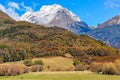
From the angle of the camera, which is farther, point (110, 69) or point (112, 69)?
point (110, 69)

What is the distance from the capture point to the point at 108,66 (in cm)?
6769

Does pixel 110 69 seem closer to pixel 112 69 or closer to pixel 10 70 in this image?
pixel 112 69

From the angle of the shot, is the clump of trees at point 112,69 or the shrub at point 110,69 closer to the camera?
the clump of trees at point 112,69

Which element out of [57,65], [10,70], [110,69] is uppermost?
[57,65]

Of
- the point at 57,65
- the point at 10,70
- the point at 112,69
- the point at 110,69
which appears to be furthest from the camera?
the point at 57,65

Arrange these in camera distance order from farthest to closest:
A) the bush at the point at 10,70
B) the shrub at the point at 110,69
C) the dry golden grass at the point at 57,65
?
the dry golden grass at the point at 57,65, the shrub at the point at 110,69, the bush at the point at 10,70

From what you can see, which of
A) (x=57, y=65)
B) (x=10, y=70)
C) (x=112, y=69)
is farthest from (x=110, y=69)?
(x=57, y=65)

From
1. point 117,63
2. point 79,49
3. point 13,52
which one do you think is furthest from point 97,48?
point 117,63

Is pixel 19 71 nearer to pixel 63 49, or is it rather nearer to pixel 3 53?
pixel 3 53

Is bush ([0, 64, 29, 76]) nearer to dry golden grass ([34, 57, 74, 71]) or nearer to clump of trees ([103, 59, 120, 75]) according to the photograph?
clump of trees ([103, 59, 120, 75])

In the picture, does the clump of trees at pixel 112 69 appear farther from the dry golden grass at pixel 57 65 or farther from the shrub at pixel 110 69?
the dry golden grass at pixel 57 65

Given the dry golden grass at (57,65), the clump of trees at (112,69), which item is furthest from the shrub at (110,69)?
the dry golden grass at (57,65)

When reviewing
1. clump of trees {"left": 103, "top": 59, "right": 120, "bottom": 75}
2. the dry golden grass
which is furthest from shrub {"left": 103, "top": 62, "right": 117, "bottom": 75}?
the dry golden grass

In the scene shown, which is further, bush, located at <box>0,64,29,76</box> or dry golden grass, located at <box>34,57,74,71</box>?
dry golden grass, located at <box>34,57,74,71</box>
